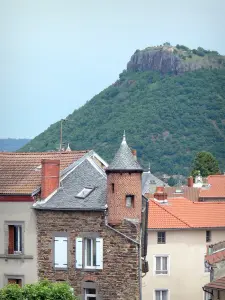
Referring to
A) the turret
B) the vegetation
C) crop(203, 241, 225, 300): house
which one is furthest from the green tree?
the vegetation

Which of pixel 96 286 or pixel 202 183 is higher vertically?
pixel 202 183

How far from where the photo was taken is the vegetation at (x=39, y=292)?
159ft

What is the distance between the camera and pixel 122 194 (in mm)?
50469

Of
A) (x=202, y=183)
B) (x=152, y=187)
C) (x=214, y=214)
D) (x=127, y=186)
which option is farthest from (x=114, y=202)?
(x=202, y=183)

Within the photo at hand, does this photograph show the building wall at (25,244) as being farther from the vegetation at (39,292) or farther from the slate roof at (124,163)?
the slate roof at (124,163)

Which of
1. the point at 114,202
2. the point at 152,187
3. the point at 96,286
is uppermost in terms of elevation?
the point at 152,187

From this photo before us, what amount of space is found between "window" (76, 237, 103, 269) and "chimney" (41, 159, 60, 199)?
9.15 ft

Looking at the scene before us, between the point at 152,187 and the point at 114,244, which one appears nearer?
the point at 114,244

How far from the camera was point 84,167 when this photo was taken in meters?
54.7

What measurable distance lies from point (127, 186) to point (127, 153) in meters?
1.71

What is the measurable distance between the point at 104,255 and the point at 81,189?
3801 millimetres

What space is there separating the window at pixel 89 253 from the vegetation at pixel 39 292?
1618mm

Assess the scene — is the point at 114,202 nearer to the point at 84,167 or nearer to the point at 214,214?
the point at 84,167

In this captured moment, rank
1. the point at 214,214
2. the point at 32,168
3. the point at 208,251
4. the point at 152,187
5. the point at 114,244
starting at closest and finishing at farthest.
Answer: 1. the point at 114,244
2. the point at 32,168
3. the point at 208,251
4. the point at 214,214
5. the point at 152,187
